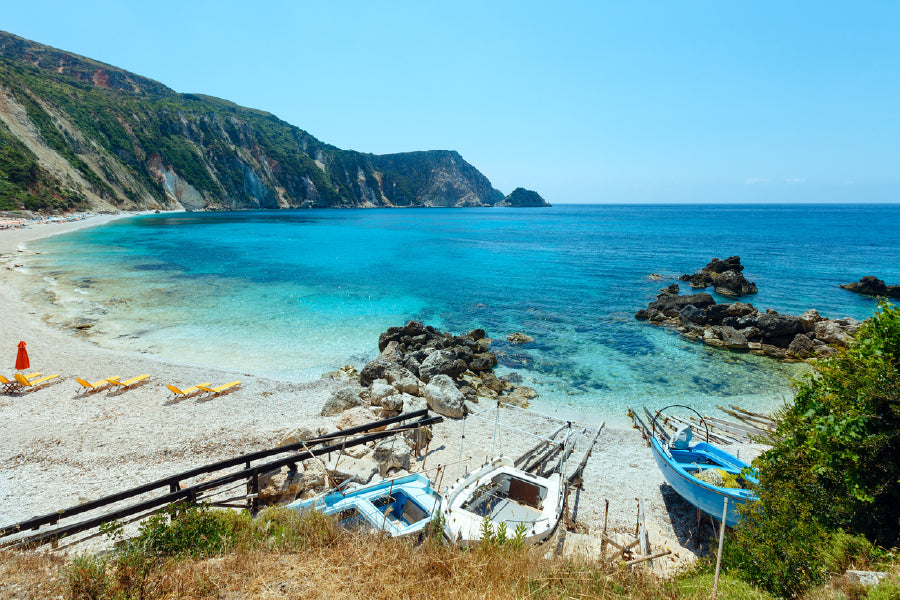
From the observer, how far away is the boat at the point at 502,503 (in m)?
7.99

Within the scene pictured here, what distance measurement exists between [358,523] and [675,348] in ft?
71.7

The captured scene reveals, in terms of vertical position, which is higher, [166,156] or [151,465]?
[166,156]

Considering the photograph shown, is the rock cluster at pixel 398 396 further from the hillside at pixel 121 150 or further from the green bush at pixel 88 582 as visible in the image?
the hillside at pixel 121 150

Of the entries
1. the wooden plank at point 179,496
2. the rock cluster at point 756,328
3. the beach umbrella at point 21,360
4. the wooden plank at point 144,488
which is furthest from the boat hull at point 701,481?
the beach umbrella at point 21,360

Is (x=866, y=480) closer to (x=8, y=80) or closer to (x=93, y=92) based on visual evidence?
(x=8, y=80)

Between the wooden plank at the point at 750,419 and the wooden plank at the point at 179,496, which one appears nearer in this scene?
the wooden plank at the point at 179,496

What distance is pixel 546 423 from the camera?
1552 centimetres

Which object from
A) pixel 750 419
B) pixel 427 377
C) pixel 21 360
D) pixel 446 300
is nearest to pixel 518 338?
pixel 427 377

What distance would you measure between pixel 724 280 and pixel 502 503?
38.1m

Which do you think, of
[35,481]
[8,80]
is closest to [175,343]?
[35,481]

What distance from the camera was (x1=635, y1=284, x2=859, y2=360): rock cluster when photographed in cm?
2284

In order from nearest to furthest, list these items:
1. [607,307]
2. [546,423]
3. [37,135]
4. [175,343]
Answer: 1. [546,423]
2. [175,343]
3. [607,307]
4. [37,135]

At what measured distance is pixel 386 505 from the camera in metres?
8.62

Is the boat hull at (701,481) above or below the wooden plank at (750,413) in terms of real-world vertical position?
above
